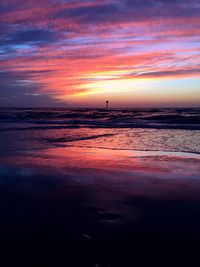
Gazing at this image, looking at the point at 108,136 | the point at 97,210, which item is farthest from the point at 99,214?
the point at 108,136

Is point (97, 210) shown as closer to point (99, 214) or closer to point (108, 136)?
point (99, 214)

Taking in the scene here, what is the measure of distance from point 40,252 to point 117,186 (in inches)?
115

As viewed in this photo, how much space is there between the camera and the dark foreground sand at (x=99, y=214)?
130 inches

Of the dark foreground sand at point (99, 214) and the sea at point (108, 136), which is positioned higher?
the dark foreground sand at point (99, 214)

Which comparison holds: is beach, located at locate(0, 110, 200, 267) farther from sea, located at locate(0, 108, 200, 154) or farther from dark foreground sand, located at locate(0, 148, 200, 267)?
sea, located at locate(0, 108, 200, 154)

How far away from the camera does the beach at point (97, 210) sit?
3.38m

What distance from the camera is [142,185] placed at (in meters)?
6.16

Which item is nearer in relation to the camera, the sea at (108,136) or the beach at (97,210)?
the beach at (97,210)

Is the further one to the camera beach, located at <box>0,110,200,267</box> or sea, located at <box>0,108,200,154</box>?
sea, located at <box>0,108,200,154</box>

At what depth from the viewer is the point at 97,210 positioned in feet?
15.2

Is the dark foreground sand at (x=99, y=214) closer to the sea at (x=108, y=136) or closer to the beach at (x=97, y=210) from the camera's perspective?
the beach at (x=97, y=210)

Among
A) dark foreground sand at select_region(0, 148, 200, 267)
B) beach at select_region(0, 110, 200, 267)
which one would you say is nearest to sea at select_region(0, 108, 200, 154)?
beach at select_region(0, 110, 200, 267)

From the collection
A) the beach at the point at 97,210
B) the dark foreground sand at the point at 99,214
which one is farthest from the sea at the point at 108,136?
the dark foreground sand at the point at 99,214

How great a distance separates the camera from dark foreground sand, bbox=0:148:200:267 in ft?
10.9
